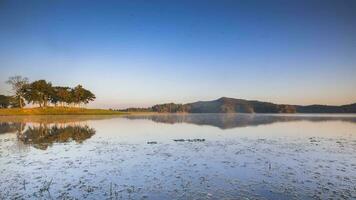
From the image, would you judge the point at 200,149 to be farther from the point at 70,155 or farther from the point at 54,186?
the point at 54,186

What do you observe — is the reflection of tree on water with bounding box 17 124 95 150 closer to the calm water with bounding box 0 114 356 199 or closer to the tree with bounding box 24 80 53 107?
the calm water with bounding box 0 114 356 199

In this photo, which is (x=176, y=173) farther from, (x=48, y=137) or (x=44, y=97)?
(x=44, y=97)

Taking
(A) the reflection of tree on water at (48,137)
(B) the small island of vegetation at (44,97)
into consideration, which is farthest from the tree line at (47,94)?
(A) the reflection of tree on water at (48,137)

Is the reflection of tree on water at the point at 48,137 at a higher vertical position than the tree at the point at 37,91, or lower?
lower

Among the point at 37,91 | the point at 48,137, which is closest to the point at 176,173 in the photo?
the point at 48,137

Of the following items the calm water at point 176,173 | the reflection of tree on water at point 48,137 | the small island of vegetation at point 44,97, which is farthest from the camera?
the small island of vegetation at point 44,97

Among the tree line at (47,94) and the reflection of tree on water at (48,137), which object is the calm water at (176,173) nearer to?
the reflection of tree on water at (48,137)

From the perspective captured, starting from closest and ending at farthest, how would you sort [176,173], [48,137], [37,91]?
[176,173], [48,137], [37,91]

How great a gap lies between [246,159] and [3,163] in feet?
69.3

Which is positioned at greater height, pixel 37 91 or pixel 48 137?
pixel 37 91

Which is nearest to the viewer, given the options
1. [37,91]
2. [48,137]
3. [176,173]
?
[176,173]

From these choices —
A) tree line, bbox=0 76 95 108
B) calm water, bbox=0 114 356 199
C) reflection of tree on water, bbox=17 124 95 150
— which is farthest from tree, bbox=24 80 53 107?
calm water, bbox=0 114 356 199

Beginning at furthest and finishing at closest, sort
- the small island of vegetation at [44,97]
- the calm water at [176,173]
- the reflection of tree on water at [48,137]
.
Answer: the small island of vegetation at [44,97] < the reflection of tree on water at [48,137] < the calm water at [176,173]

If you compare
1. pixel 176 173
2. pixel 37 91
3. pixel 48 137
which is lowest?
pixel 176 173
